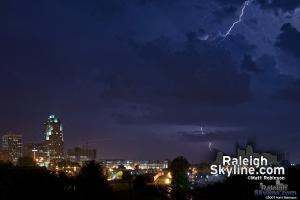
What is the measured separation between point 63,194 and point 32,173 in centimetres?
279

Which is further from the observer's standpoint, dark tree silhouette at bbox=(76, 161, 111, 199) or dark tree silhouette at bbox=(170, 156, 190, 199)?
dark tree silhouette at bbox=(170, 156, 190, 199)

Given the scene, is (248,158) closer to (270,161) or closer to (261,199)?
(270,161)

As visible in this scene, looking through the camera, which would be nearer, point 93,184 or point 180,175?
point 93,184

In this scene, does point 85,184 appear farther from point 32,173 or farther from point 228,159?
point 228,159

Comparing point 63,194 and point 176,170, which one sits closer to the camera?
point 63,194

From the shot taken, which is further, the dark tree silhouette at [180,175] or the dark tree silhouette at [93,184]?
the dark tree silhouette at [180,175]

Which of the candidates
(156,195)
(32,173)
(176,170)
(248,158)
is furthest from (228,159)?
(176,170)

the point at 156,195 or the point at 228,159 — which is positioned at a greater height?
the point at 228,159

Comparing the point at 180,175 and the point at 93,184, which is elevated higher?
the point at 93,184

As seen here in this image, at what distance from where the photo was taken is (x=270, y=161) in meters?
46.8

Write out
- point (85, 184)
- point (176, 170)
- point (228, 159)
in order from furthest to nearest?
point (176, 170) < point (228, 159) < point (85, 184)

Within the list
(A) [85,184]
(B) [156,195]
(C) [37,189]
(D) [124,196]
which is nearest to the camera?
(C) [37,189]

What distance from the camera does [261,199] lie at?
43.8 m

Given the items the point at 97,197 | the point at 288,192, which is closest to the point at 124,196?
the point at 97,197
